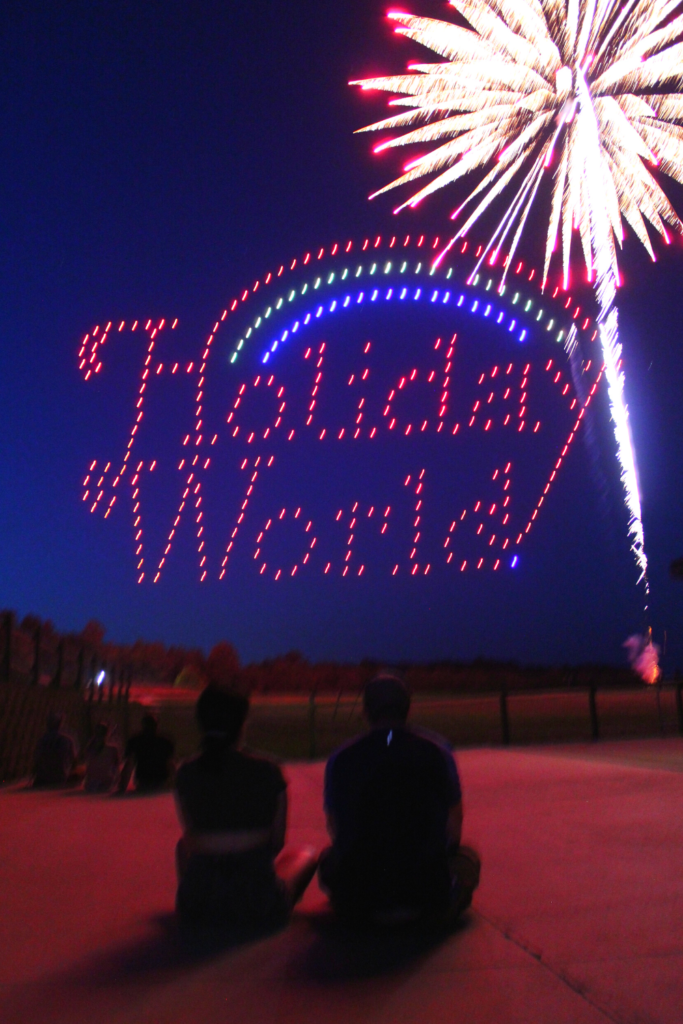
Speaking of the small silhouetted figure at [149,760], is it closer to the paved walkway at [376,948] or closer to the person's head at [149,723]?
the person's head at [149,723]

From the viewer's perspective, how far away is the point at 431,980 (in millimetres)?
3018

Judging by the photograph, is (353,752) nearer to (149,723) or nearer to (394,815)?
(394,815)

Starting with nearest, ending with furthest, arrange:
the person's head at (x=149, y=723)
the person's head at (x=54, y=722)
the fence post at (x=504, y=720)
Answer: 1. the person's head at (x=149, y=723)
2. the person's head at (x=54, y=722)
3. the fence post at (x=504, y=720)

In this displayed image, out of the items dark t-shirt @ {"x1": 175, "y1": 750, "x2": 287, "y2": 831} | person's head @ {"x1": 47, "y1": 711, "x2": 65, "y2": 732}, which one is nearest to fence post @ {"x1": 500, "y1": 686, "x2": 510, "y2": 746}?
person's head @ {"x1": 47, "y1": 711, "x2": 65, "y2": 732}

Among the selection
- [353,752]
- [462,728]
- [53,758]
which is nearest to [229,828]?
[353,752]

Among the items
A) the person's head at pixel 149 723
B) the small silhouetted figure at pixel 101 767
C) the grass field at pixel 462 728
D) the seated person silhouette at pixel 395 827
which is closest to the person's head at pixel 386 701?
the seated person silhouette at pixel 395 827

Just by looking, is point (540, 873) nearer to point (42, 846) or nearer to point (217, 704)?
point (217, 704)

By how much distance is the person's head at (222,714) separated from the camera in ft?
12.0

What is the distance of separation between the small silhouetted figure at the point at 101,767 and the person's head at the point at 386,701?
18.9ft

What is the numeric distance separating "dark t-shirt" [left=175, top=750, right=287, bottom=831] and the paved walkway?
48cm

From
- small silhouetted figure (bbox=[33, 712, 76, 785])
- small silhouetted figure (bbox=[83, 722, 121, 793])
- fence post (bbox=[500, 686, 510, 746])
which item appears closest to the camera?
small silhouetted figure (bbox=[83, 722, 121, 793])

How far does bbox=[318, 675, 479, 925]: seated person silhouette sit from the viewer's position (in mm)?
3406

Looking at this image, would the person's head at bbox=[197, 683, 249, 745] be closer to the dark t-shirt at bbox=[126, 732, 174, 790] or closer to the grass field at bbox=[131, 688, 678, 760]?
the dark t-shirt at bbox=[126, 732, 174, 790]

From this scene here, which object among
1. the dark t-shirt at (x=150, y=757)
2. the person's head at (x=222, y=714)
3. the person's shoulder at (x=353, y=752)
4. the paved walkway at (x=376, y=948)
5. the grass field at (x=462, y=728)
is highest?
the person's head at (x=222, y=714)
